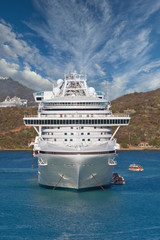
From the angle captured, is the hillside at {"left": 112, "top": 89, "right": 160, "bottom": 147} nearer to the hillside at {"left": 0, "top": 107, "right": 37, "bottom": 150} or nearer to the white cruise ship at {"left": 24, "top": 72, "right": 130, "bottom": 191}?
the hillside at {"left": 0, "top": 107, "right": 37, "bottom": 150}

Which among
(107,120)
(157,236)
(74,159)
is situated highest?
(107,120)

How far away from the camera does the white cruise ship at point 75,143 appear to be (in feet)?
103

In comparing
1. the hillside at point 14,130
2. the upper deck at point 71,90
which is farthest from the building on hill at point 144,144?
the upper deck at point 71,90

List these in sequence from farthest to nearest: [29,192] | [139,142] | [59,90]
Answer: [139,142], [59,90], [29,192]

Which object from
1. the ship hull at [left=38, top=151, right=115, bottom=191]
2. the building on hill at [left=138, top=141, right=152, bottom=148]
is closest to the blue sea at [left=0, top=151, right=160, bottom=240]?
the ship hull at [left=38, top=151, right=115, bottom=191]

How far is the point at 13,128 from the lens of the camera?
135m

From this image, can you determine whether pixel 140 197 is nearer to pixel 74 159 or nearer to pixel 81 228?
pixel 74 159

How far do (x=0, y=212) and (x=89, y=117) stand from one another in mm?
13241

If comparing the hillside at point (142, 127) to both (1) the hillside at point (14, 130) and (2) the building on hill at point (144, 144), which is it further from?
(1) the hillside at point (14, 130)

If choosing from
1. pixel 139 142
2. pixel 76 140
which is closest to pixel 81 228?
pixel 76 140

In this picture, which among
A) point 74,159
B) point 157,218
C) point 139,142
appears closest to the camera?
point 157,218

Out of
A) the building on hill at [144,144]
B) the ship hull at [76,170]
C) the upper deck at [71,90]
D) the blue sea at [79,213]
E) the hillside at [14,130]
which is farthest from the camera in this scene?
the hillside at [14,130]

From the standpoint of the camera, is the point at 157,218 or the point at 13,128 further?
the point at 13,128

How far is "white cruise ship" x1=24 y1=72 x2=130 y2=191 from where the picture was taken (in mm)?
31484
